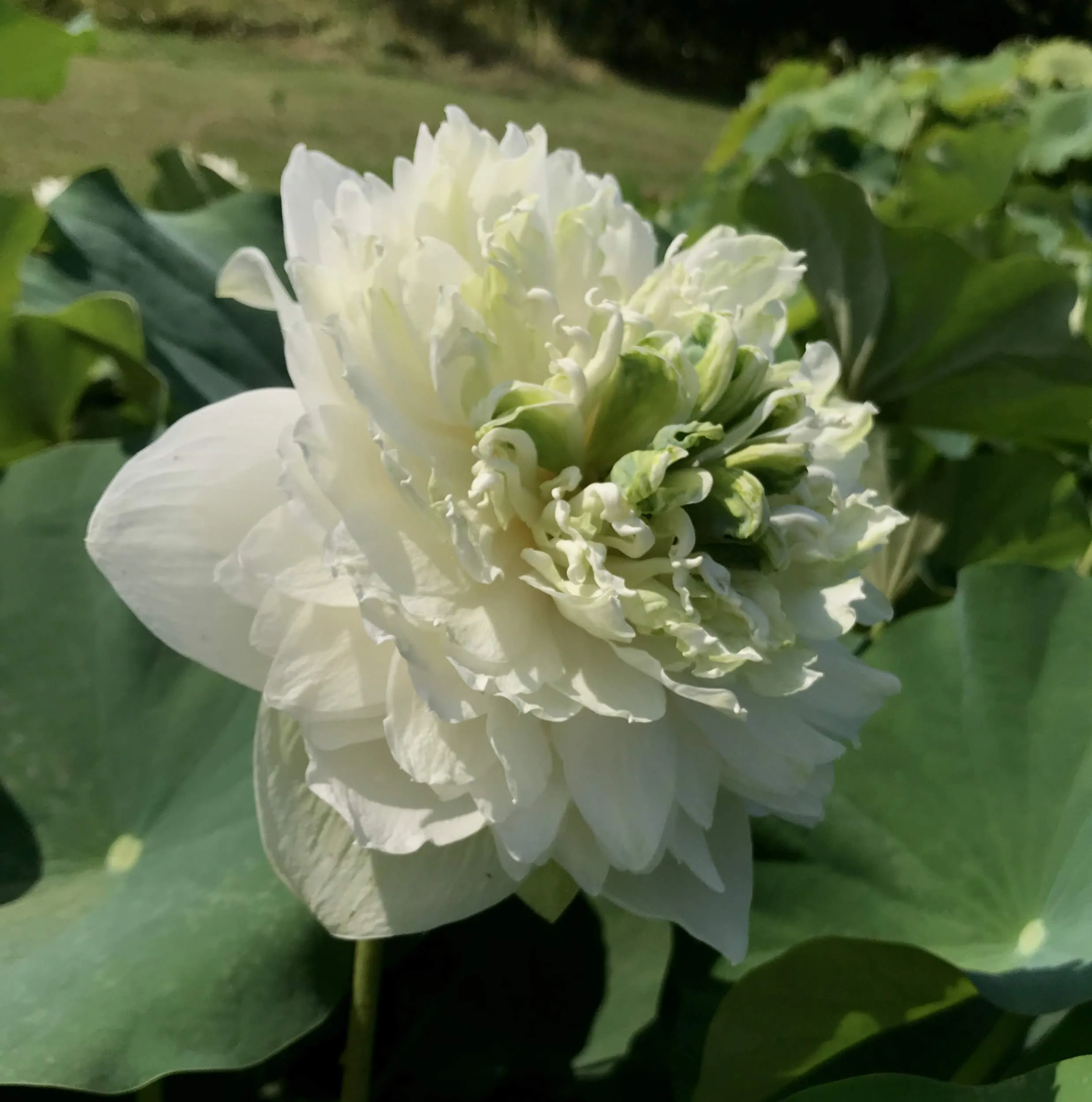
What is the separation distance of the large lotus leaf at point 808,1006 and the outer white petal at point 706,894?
1.8 inches

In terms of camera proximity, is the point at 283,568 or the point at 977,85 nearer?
the point at 283,568

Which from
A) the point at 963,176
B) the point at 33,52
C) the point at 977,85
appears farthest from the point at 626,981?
the point at 977,85

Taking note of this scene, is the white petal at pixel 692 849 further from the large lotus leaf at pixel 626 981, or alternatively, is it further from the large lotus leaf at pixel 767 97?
the large lotus leaf at pixel 767 97

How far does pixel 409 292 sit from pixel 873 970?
→ 11.8 inches

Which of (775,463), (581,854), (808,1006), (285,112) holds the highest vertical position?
(775,463)

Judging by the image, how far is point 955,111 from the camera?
128 centimetres

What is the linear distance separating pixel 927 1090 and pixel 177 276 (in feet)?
1.68

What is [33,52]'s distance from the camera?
542 mm

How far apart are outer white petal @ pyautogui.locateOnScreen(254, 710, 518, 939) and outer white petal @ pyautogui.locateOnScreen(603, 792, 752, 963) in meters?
0.04

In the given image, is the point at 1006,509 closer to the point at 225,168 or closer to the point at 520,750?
the point at 520,750

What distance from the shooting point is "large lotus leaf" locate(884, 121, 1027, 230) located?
Answer: 81 centimetres

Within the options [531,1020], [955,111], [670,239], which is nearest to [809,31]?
[955,111]

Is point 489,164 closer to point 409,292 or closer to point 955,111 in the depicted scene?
point 409,292

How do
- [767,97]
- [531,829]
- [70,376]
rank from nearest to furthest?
[531,829] < [70,376] < [767,97]
